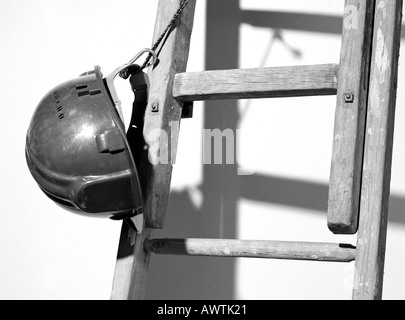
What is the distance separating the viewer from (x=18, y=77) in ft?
6.15

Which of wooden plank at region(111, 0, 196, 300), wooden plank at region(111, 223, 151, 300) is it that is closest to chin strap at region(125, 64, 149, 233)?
wooden plank at region(111, 0, 196, 300)

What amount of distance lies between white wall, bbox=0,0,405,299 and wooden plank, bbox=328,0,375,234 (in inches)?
11.5

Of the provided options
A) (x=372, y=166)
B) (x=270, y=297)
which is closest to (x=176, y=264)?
(x=270, y=297)

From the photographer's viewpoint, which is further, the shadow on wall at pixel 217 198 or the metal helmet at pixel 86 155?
the shadow on wall at pixel 217 198

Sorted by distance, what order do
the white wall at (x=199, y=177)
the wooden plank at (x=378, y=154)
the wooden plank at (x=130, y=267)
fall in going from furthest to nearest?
the white wall at (x=199, y=177), the wooden plank at (x=130, y=267), the wooden plank at (x=378, y=154)

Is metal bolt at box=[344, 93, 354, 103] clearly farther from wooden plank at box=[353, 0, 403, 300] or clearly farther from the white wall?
the white wall

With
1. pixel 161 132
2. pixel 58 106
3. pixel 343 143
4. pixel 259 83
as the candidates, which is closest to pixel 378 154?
pixel 343 143

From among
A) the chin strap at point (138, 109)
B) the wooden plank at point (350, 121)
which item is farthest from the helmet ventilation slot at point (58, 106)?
the wooden plank at point (350, 121)

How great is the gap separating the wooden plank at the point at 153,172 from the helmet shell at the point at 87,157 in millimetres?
71

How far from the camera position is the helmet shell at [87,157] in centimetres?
126

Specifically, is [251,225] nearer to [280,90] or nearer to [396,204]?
[396,204]

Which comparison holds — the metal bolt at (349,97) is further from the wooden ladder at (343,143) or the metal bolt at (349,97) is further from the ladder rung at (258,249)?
the ladder rung at (258,249)

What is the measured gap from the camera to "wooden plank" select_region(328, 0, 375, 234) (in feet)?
4.03

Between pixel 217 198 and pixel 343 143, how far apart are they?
1.53 ft
